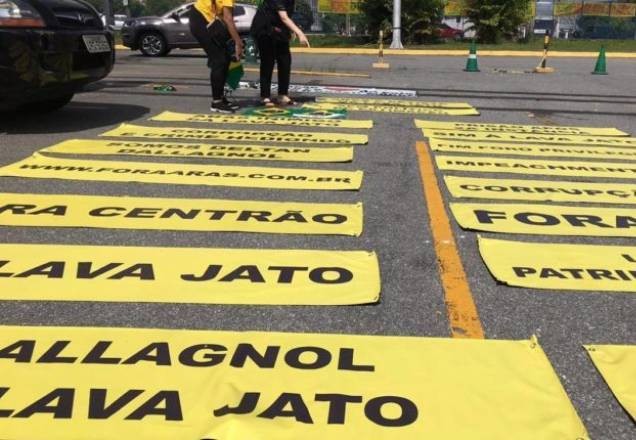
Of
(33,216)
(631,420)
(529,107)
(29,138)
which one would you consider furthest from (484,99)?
(631,420)

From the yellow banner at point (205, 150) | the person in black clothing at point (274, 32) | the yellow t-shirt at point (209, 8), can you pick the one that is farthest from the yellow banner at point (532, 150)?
the yellow t-shirt at point (209, 8)

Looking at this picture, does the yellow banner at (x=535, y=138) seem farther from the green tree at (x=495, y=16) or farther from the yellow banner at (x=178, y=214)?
the green tree at (x=495, y=16)

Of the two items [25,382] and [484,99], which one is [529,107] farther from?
[25,382]

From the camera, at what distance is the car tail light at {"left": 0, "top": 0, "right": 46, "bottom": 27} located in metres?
5.47

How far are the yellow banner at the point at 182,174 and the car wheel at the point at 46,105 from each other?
225 centimetres

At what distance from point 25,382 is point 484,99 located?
896 centimetres

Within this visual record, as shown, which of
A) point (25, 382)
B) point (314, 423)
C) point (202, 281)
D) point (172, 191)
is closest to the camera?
point (314, 423)

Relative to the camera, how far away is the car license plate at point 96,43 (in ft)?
20.5

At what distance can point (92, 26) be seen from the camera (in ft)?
21.2

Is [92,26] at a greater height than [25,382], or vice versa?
[92,26]

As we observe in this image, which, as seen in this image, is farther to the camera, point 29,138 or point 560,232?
point 29,138

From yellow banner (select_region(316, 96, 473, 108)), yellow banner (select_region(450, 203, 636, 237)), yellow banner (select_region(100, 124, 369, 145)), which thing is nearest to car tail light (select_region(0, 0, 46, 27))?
yellow banner (select_region(100, 124, 369, 145))

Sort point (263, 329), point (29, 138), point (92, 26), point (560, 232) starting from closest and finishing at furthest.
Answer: point (263, 329) < point (560, 232) < point (29, 138) < point (92, 26)

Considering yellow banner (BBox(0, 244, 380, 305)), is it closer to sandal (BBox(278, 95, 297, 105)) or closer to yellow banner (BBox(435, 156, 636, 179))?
yellow banner (BBox(435, 156, 636, 179))
